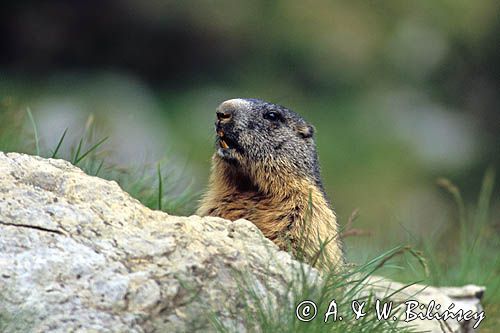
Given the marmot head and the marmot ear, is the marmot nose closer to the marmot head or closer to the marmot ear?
the marmot head

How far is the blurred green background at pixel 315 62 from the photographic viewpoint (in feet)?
51.0

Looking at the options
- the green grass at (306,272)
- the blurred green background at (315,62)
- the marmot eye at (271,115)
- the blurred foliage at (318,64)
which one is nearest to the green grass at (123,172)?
the green grass at (306,272)

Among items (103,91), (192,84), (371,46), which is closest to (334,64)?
(371,46)

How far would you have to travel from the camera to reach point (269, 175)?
5.57 meters

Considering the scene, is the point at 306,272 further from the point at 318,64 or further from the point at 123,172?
the point at 318,64

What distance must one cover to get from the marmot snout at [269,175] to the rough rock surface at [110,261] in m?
0.67

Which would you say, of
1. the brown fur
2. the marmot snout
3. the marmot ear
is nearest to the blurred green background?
the marmot ear

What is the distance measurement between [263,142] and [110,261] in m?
1.84

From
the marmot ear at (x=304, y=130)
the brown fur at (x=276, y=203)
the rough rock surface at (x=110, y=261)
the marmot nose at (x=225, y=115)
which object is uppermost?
the marmot ear at (x=304, y=130)

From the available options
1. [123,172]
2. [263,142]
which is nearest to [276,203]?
[263,142]

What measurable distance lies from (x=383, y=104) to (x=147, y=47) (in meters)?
3.45

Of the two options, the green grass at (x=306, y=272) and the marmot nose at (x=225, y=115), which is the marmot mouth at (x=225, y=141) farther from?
the green grass at (x=306, y=272)

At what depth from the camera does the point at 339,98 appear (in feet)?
54.0

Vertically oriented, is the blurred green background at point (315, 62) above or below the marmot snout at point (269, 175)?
above
